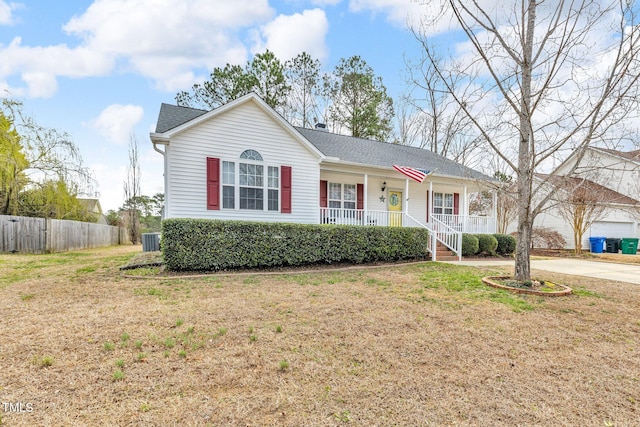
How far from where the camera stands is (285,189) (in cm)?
1030

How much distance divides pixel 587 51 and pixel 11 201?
2094 centimetres

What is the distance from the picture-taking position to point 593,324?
14.2 feet

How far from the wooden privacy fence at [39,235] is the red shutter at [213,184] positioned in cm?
947

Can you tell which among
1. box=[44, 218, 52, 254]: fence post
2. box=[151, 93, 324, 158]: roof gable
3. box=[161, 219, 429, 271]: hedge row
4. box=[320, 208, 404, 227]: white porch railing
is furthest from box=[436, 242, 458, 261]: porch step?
box=[44, 218, 52, 254]: fence post

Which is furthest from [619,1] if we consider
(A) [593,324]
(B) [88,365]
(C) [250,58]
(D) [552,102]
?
(C) [250,58]

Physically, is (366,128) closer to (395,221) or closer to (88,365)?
(395,221)

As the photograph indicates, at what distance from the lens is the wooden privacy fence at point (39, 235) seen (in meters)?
12.5

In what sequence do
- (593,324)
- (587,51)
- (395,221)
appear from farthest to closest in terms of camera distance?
1. (395,221)
2. (587,51)
3. (593,324)

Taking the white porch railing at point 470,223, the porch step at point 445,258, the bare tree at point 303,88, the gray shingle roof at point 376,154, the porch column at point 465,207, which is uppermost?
the bare tree at point 303,88

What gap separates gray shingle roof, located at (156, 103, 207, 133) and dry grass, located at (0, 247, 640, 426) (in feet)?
17.9

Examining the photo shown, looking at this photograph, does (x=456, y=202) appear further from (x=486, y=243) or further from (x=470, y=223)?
(x=486, y=243)

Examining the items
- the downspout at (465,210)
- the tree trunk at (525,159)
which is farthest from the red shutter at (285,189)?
the downspout at (465,210)

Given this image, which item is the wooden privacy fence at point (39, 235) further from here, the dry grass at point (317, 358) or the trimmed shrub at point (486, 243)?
the trimmed shrub at point (486, 243)

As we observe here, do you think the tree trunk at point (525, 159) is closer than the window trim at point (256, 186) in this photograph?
Yes
